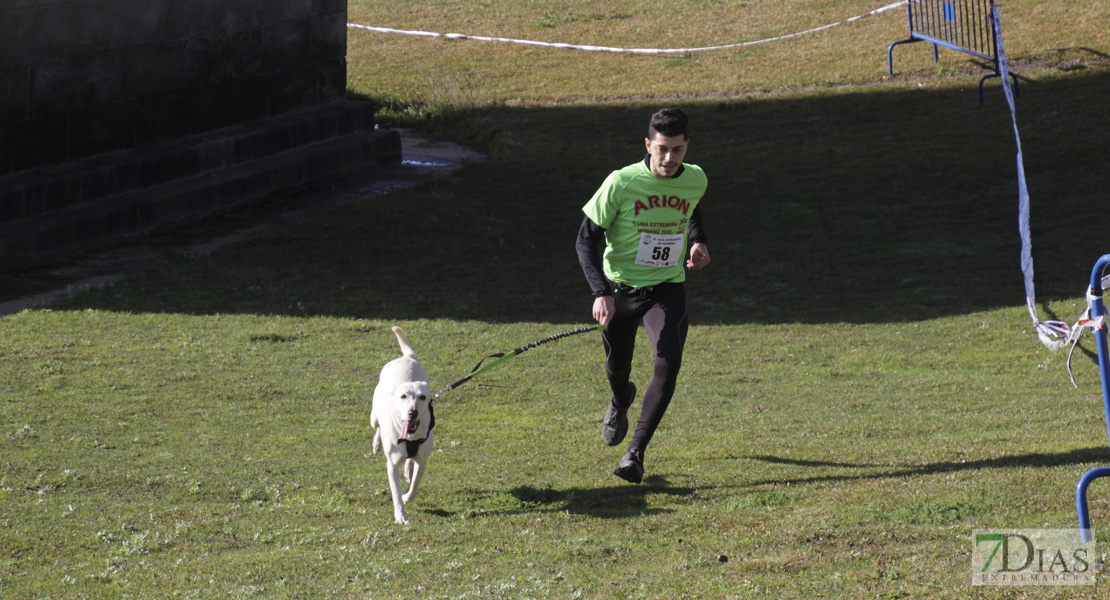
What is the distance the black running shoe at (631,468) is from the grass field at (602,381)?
0.16 metres

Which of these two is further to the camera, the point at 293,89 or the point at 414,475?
the point at 293,89

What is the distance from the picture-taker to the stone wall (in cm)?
1441

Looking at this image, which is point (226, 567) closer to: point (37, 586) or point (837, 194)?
point (37, 586)

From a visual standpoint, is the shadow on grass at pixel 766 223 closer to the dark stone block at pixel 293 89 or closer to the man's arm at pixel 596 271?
the dark stone block at pixel 293 89

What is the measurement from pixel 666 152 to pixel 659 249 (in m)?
0.61

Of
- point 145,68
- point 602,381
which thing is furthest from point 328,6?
point 602,381

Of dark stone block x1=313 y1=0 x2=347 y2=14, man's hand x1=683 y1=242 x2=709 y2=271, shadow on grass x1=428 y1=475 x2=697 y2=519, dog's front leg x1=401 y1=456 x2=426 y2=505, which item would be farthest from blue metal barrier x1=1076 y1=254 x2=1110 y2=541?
dark stone block x1=313 y1=0 x2=347 y2=14

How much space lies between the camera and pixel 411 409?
6305mm

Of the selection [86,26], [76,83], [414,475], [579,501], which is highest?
[86,26]

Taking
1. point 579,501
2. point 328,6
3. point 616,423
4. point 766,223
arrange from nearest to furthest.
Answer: point 579,501 < point 616,423 < point 766,223 < point 328,6

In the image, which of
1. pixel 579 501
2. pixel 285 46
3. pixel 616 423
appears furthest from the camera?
pixel 285 46

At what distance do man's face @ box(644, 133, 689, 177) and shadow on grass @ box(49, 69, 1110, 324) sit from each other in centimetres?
552

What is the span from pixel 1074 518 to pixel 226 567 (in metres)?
4.05

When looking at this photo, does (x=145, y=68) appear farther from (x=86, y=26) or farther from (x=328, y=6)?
(x=328, y=6)
